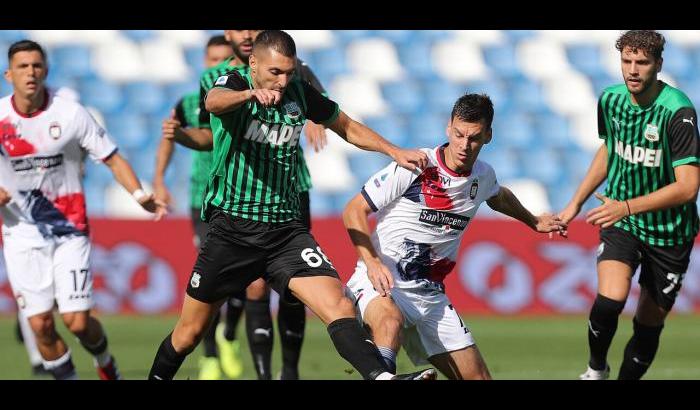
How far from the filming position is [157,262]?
46.9ft

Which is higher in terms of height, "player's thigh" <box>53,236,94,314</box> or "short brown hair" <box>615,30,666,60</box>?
"short brown hair" <box>615,30,666,60</box>

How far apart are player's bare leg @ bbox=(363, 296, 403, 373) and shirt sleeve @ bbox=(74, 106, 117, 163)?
243cm

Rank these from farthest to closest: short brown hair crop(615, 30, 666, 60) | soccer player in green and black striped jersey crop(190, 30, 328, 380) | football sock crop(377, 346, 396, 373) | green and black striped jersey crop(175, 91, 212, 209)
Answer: green and black striped jersey crop(175, 91, 212, 209), soccer player in green and black striped jersey crop(190, 30, 328, 380), short brown hair crop(615, 30, 666, 60), football sock crop(377, 346, 396, 373)

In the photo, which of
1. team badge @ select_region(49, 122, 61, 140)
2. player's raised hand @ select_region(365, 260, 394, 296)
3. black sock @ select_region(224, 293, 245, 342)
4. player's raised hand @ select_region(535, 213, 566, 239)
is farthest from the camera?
black sock @ select_region(224, 293, 245, 342)

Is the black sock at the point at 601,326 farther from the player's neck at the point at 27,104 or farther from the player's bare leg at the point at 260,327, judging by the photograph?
the player's neck at the point at 27,104

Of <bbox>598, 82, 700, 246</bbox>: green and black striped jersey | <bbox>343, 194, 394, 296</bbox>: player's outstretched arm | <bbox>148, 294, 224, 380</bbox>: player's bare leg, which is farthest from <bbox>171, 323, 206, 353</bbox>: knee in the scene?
<bbox>598, 82, 700, 246</bbox>: green and black striped jersey

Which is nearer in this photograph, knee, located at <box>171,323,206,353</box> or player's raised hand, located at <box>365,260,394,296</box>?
player's raised hand, located at <box>365,260,394,296</box>

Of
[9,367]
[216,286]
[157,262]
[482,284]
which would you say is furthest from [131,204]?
[216,286]

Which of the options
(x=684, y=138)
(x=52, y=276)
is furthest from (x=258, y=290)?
(x=684, y=138)

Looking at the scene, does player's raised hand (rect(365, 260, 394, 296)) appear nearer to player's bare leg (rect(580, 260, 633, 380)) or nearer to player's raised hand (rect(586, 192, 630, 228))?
player's raised hand (rect(586, 192, 630, 228))

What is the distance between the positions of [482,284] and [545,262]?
0.80 meters

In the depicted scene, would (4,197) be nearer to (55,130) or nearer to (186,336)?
(55,130)

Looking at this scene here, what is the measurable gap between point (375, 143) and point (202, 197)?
2.92m

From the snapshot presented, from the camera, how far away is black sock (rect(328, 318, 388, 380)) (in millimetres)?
5992
